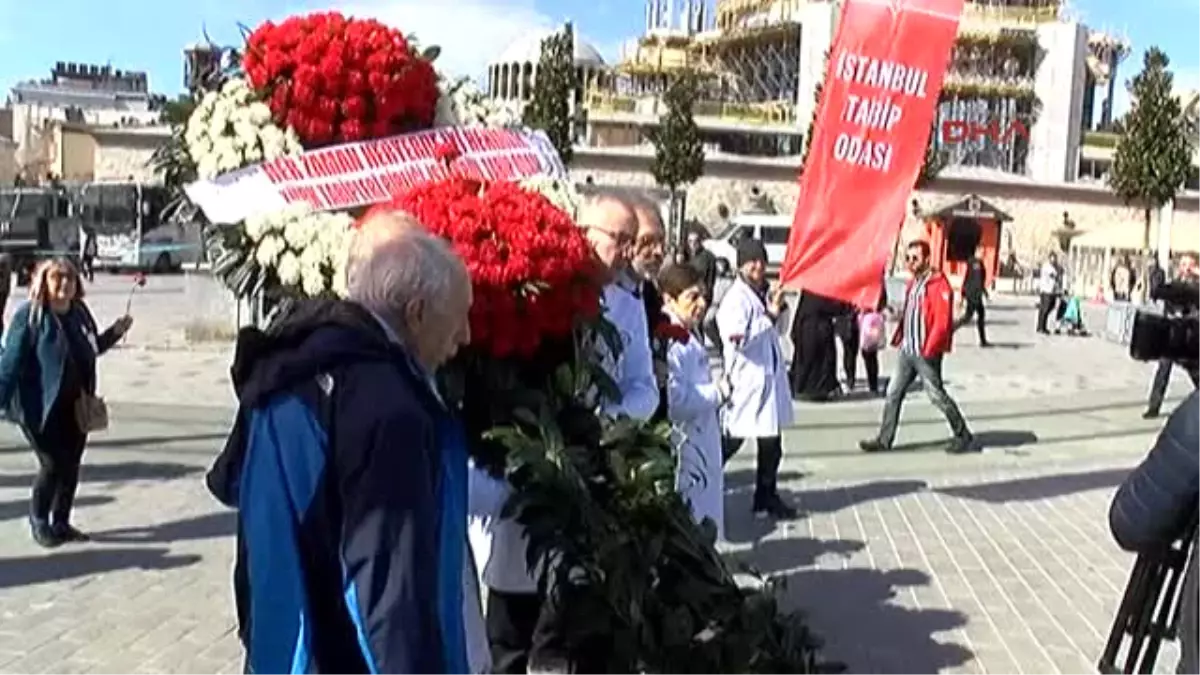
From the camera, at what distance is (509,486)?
368 centimetres

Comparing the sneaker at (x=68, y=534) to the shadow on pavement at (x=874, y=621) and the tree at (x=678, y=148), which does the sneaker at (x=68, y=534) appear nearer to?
the shadow on pavement at (x=874, y=621)

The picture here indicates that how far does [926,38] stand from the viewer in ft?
23.0

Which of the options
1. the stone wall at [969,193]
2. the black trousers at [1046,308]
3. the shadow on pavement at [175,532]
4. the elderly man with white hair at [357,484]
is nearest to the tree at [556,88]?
the black trousers at [1046,308]

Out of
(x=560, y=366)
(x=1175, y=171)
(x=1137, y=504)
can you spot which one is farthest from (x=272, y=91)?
(x=1175, y=171)

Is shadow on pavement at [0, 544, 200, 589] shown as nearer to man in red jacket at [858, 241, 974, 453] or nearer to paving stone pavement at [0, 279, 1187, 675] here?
paving stone pavement at [0, 279, 1187, 675]

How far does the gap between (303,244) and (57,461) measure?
15.6ft

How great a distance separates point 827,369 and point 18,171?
6515cm

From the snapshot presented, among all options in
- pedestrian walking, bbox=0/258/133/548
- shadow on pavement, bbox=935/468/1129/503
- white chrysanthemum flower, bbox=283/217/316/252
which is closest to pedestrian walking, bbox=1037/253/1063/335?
Result: shadow on pavement, bbox=935/468/1129/503

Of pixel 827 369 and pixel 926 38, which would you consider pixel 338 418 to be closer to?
pixel 926 38

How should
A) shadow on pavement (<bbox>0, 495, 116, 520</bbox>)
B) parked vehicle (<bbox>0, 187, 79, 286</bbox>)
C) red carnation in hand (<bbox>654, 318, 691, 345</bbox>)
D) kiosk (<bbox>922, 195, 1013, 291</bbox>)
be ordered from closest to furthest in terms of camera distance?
1. red carnation in hand (<bbox>654, 318, 691, 345</bbox>)
2. shadow on pavement (<bbox>0, 495, 116, 520</bbox>)
3. parked vehicle (<bbox>0, 187, 79, 286</bbox>)
4. kiosk (<bbox>922, 195, 1013, 291</bbox>)

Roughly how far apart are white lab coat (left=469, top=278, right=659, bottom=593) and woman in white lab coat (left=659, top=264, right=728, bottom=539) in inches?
39.0

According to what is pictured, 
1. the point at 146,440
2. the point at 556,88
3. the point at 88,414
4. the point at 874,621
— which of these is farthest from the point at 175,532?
the point at 556,88

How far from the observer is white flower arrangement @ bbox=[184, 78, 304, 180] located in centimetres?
376

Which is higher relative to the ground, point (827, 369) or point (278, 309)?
point (278, 309)
